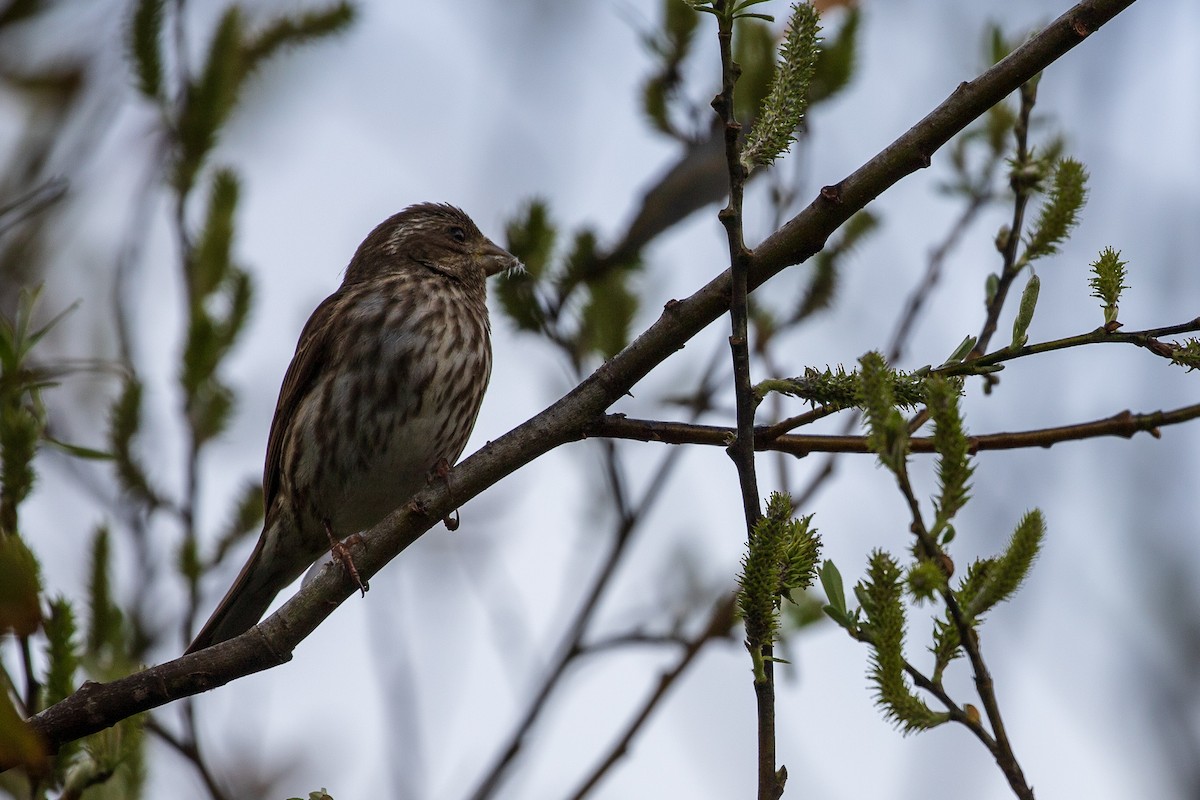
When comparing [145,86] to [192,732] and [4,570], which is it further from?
[4,570]

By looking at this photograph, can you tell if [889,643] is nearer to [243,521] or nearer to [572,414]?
[572,414]

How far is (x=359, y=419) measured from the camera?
529 centimetres

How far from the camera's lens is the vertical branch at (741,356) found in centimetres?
235

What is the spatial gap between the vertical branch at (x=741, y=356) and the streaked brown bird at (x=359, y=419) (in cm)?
289

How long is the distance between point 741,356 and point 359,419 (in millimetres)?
3059

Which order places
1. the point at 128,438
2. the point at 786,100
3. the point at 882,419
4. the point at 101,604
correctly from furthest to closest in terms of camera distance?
the point at 128,438 < the point at 101,604 < the point at 786,100 < the point at 882,419

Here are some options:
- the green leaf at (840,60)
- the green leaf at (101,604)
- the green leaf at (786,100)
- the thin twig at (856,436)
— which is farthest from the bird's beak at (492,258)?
the green leaf at (786,100)

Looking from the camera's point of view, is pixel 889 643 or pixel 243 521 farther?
pixel 243 521

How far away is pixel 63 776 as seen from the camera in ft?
10.5

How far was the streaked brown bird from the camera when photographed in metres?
5.29

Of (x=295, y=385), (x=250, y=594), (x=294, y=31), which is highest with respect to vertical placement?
(x=294, y=31)

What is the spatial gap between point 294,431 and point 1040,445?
358 centimetres

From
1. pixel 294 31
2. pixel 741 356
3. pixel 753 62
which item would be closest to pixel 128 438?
pixel 294 31

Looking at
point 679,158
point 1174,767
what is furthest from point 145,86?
point 1174,767
